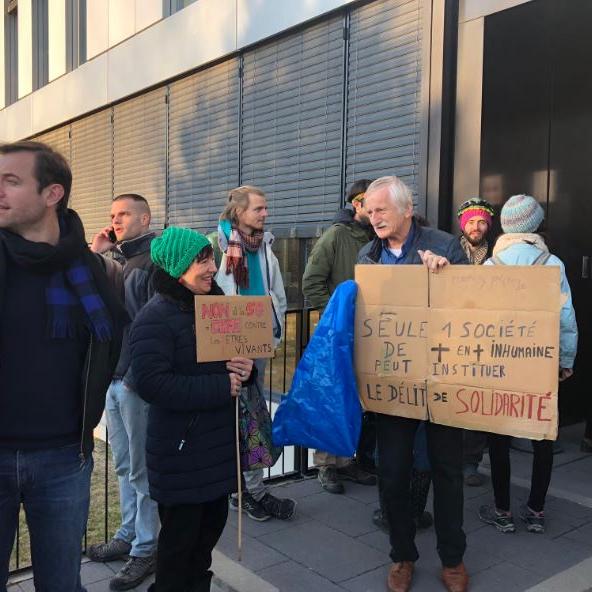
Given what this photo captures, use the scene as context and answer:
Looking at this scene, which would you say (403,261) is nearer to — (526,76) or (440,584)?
(440,584)

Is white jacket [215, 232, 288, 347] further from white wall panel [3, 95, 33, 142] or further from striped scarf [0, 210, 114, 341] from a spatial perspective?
white wall panel [3, 95, 33, 142]

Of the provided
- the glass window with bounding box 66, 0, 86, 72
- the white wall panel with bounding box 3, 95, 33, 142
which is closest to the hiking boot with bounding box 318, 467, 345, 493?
the glass window with bounding box 66, 0, 86, 72

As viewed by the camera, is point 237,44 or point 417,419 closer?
point 417,419

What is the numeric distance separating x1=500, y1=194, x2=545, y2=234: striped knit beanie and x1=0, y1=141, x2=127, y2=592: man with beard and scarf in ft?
8.01

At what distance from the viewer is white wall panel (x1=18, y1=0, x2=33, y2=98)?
44.0 ft

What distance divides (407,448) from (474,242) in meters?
1.91

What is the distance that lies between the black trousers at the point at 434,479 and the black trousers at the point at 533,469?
2.67 ft

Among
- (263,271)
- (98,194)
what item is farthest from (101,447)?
(98,194)

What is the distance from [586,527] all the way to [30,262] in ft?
11.7

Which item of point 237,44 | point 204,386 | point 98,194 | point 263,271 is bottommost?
point 204,386

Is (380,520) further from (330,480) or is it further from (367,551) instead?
(330,480)

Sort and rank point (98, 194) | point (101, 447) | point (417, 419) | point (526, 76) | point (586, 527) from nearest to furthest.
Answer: point (417, 419)
point (586, 527)
point (526, 76)
point (101, 447)
point (98, 194)

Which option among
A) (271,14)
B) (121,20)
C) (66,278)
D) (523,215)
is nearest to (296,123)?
(271,14)

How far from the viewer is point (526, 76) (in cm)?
552
